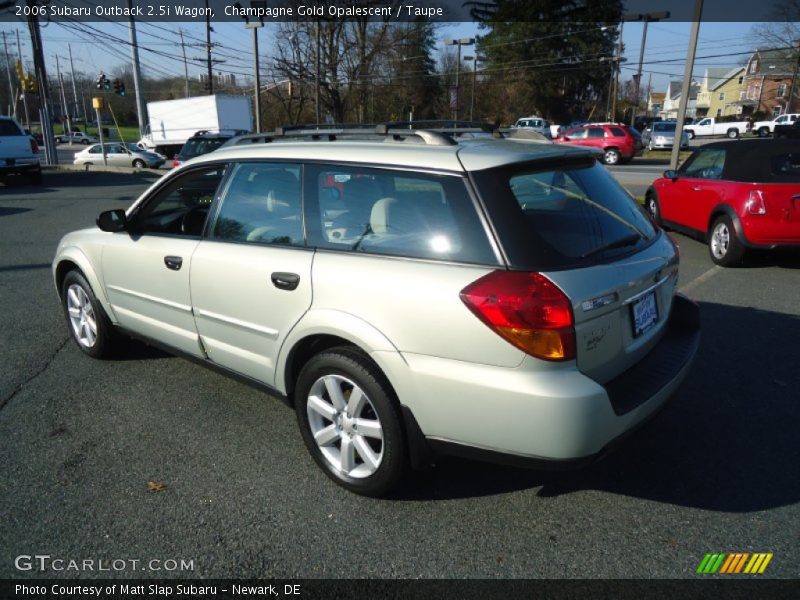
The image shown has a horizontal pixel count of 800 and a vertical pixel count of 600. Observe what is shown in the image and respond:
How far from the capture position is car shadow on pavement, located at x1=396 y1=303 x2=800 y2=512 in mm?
2924

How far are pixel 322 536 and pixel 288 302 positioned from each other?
1.11 m

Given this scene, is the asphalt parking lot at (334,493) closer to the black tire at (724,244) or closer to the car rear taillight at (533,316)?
the car rear taillight at (533,316)

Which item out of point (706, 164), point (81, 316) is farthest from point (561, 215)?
point (706, 164)

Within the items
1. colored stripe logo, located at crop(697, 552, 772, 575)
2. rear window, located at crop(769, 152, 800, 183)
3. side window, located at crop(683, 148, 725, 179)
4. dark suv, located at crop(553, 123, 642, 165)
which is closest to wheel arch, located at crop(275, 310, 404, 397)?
colored stripe logo, located at crop(697, 552, 772, 575)

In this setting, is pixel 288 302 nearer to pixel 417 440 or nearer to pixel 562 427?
pixel 417 440

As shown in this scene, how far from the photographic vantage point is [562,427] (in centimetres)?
231

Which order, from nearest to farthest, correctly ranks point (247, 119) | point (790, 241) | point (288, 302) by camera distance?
point (288, 302) < point (790, 241) < point (247, 119)

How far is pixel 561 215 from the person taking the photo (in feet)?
9.09

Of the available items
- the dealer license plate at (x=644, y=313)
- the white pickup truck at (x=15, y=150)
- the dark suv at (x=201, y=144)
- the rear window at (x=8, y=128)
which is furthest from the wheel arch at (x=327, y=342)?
the rear window at (x=8, y=128)

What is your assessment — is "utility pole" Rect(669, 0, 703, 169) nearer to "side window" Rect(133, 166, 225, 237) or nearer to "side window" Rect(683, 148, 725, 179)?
"side window" Rect(683, 148, 725, 179)

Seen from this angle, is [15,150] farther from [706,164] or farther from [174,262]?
[706,164]

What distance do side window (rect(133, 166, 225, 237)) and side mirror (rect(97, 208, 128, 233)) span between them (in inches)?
3.0

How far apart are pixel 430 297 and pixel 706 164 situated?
762 centimetres

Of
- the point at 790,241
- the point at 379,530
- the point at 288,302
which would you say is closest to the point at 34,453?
the point at 288,302
